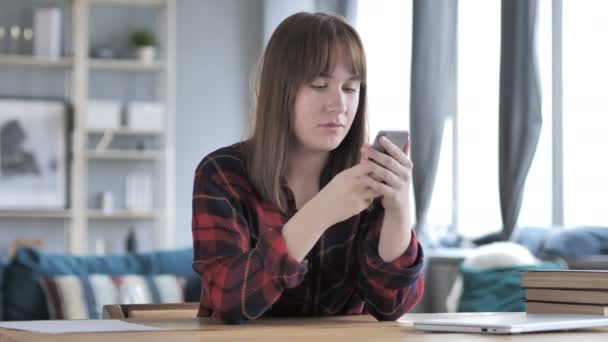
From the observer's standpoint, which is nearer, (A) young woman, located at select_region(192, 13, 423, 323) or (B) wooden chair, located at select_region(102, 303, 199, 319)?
(A) young woman, located at select_region(192, 13, 423, 323)

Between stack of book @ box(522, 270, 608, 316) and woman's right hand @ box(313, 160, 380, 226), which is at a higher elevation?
woman's right hand @ box(313, 160, 380, 226)

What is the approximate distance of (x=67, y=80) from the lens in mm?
6406

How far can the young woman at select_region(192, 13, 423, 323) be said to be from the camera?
162cm

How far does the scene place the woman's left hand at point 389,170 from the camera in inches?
61.5

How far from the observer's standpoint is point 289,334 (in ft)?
4.53

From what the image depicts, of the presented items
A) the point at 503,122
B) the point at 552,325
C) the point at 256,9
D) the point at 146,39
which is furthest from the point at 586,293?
the point at 256,9

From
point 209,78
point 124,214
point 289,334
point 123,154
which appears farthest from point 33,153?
point 289,334

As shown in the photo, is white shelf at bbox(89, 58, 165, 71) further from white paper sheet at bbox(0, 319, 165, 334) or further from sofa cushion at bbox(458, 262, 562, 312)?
white paper sheet at bbox(0, 319, 165, 334)

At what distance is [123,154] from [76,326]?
4829 millimetres

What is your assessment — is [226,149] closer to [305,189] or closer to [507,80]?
[305,189]

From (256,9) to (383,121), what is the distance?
2.00 metres

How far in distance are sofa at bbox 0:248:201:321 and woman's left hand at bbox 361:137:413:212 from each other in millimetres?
2534

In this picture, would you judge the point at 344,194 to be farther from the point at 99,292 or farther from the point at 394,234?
the point at 99,292

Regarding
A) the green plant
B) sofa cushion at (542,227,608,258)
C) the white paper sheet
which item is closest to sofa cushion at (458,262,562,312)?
sofa cushion at (542,227,608,258)
